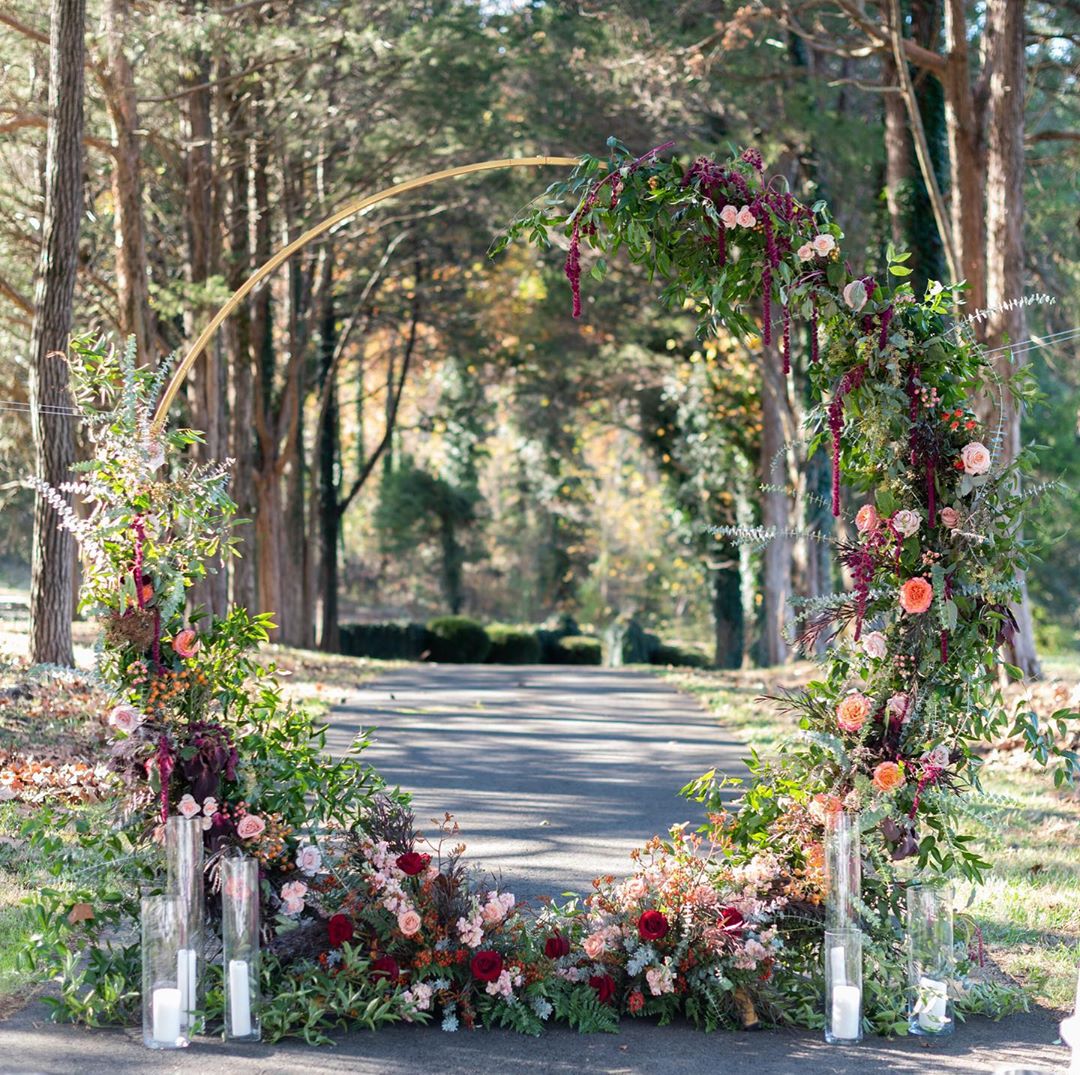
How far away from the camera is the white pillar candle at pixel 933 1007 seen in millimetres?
5234

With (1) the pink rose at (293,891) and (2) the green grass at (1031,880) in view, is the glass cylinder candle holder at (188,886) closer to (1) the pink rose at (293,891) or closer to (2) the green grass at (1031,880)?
(1) the pink rose at (293,891)

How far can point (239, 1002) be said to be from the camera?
5.02 m

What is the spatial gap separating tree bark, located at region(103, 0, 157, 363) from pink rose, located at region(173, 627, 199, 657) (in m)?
10.6

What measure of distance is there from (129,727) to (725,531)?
2358 mm

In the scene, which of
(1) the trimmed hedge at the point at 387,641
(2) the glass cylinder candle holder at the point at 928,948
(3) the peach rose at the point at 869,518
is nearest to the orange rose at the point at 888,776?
(2) the glass cylinder candle holder at the point at 928,948

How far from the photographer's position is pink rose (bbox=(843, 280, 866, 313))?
5773mm

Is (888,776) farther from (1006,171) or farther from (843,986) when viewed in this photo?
(1006,171)

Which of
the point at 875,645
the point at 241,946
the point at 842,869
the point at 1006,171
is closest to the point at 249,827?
the point at 241,946

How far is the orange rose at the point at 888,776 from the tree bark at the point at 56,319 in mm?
8484

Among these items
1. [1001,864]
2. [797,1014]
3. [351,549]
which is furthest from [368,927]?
[351,549]

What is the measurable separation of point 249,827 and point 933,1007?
2.54 meters

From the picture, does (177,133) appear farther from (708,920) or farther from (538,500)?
(538,500)

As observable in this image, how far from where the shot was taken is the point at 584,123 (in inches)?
811

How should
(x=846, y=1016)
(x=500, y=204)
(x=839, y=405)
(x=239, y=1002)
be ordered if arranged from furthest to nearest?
(x=500, y=204) < (x=839, y=405) < (x=846, y=1016) < (x=239, y=1002)
